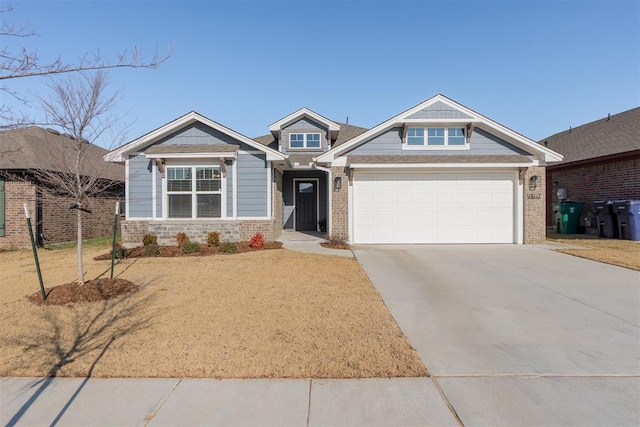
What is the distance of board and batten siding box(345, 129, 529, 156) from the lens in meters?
12.5

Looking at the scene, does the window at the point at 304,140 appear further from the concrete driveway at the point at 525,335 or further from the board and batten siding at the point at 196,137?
the concrete driveway at the point at 525,335

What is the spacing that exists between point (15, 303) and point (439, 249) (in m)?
10.2

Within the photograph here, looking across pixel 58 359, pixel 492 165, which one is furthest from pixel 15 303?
pixel 492 165

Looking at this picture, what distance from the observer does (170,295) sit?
237 inches

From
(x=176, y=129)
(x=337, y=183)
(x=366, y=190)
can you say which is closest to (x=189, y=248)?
(x=176, y=129)

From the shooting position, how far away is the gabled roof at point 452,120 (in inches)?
475

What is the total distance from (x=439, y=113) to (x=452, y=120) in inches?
20.0

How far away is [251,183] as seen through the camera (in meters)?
12.2


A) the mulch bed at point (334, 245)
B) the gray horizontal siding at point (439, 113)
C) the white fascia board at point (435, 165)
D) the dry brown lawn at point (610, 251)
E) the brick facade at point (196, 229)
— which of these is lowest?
the dry brown lawn at point (610, 251)

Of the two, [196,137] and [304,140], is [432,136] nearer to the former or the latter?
[304,140]

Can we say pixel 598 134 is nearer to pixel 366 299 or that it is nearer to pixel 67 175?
pixel 366 299

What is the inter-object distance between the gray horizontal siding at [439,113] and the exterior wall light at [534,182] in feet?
10.1

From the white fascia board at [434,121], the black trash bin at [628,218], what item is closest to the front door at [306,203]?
the white fascia board at [434,121]

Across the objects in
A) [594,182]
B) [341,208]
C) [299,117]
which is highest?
[299,117]
